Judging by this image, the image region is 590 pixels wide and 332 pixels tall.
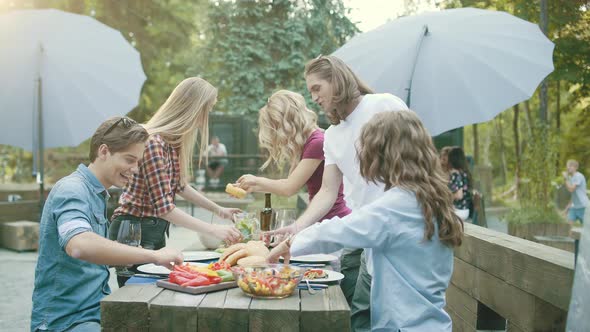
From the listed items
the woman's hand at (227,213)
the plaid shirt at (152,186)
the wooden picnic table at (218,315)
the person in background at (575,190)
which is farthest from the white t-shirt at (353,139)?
the person in background at (575,190)

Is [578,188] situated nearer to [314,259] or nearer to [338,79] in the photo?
[338,79]

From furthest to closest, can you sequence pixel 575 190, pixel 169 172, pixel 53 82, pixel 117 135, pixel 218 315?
pixel 575 190 → pixel 53 82 → pixel 169 172 → pixel 117 135 → pixel 218 315

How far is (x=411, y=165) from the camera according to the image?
281cm

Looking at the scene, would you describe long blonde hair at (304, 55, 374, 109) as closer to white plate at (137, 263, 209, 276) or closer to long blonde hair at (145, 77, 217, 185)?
long blonde hair at (145, 77, 217, 185)

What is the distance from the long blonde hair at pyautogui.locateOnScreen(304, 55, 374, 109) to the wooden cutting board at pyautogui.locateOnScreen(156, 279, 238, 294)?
148 cm

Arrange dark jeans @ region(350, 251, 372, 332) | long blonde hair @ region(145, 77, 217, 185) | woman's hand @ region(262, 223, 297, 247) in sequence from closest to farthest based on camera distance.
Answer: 1. dark jeans @ region(350, 251, 372, 332)
2. woman's hand @ region(262, 223, 297, 247)
3. long blonde hair @ region(145, 77, 217, 185)

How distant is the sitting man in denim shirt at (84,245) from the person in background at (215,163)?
1747 cm

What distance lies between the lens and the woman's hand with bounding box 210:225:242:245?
372 centimetres

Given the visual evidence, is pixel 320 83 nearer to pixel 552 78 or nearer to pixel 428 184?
pixel 428 184

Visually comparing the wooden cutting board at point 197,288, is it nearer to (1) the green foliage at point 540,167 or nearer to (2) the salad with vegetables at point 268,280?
(2) the salad with vegetables at point 268,280

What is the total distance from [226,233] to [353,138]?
897mm

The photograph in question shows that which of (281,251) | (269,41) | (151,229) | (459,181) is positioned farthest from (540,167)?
(269,41)

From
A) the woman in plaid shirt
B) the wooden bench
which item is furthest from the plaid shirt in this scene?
the wooden bench

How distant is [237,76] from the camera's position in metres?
20.9
